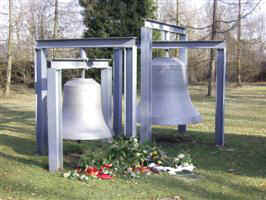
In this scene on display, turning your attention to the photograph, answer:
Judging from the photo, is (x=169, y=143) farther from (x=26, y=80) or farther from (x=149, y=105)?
(x=26, y=80)

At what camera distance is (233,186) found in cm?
478

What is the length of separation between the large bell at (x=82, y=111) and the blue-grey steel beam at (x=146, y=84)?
36.1 inches

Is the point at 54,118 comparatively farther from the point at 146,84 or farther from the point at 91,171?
the point at 146,84

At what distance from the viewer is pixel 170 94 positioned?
691 centimetres

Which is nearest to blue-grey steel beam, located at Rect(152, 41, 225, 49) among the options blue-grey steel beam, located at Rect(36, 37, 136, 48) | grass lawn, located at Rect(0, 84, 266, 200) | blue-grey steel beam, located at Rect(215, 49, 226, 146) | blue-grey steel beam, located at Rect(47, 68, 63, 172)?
blue-grey steel beam, located at Rect(215, 49, 226, 146)

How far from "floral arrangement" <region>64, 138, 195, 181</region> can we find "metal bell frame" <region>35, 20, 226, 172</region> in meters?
0.39

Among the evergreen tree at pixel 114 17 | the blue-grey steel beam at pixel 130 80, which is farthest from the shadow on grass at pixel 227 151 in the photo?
the evergreen tree at pixel 114 17

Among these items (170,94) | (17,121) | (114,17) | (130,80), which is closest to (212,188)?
(130,80)

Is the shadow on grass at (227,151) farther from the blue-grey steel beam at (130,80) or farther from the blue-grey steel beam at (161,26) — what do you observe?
the blue-grey steel beam at (161,26)

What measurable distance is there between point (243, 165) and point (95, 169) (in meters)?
2.32

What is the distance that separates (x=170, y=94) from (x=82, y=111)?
187 cm

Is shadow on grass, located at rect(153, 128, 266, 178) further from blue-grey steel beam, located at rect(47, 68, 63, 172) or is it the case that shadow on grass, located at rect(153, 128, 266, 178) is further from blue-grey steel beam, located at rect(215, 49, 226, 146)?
blue-grey steel beam, located at rect(47, 68, 63, 172)

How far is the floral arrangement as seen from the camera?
5168 mm

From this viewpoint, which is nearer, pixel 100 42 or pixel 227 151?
pixel 100 42
